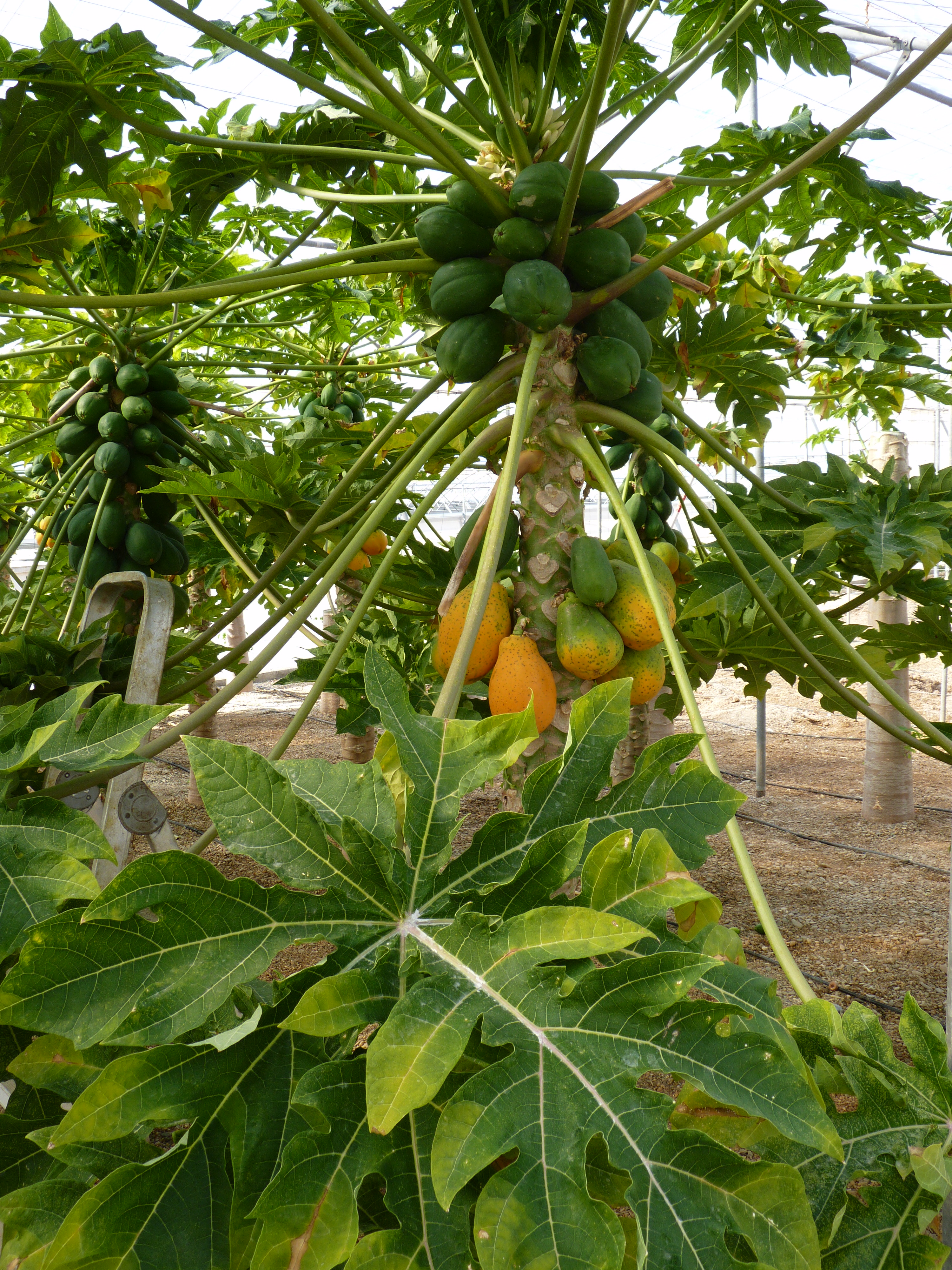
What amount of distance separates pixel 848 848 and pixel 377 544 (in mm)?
2339

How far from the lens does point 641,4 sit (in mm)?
1657

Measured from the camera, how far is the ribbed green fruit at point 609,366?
4.53 ft

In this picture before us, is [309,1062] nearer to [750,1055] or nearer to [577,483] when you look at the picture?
[750,1055]

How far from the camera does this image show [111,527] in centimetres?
238

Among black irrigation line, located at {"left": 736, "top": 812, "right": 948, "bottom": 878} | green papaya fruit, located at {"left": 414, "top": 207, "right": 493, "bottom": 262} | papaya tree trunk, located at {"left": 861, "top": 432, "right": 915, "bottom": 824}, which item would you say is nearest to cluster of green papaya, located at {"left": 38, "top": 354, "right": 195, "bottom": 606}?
green papaya fruit, located at {"left": 414, "top": 207, "right": 493, "bottom": 262}

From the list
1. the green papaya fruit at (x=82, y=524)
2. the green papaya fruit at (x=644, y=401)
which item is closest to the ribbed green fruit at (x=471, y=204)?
the green papaya fruit at (x=644, y=401)

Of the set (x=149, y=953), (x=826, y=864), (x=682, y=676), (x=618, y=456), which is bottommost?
(x=826, y=864)

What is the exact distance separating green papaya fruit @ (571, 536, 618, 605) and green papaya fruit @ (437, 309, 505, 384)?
13.7 inches

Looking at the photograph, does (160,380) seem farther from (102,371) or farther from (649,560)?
(649,560)

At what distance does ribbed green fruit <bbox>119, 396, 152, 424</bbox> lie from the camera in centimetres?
233

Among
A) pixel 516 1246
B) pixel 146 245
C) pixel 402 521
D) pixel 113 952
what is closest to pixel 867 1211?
pixel 516 1246

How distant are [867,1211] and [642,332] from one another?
122cm

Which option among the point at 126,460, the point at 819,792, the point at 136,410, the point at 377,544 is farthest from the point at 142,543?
the point at 819,792

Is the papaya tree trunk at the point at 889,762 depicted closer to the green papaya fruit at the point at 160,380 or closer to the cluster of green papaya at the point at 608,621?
the cluster of green papaya at the point at 608,621
